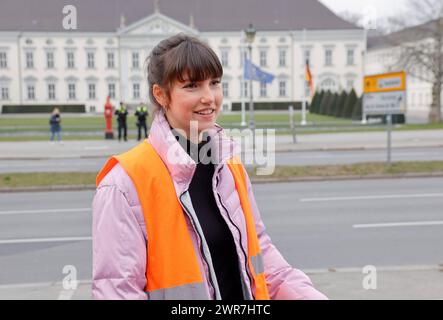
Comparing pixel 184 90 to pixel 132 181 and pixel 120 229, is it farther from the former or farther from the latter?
pixel 120 229

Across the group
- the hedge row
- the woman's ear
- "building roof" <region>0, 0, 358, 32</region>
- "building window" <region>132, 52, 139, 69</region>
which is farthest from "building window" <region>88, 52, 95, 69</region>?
the woman's ear

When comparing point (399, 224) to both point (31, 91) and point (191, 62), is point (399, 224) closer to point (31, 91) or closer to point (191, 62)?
point (191, 62)

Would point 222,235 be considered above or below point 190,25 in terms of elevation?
below

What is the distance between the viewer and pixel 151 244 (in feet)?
6.61

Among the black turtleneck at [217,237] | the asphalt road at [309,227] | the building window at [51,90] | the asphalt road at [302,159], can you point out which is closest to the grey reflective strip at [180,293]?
the black turtleneck at [217,237]

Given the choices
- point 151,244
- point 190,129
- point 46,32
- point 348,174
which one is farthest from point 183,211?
point 46,32

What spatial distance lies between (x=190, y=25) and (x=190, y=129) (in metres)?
77.4

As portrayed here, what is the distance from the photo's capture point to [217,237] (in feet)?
6.97

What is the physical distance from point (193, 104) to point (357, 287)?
3.75m

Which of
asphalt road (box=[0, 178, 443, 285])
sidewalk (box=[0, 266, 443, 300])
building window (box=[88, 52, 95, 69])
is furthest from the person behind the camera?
building window (box=[88, 52, 95, 69])

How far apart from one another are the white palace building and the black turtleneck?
7283cm

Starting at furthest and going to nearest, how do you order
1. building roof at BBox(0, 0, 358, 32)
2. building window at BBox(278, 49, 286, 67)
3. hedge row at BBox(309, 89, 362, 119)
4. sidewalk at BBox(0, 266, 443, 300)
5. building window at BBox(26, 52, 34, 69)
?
building window at BBox(278, 49, 286, 67)
building roof at BBox(0, 0, 358, 32)
building window at BBox(26, 52, 34, 69)
hedge row at BBox(309, 89, 362, 119)
sidewalk at BBox(0, 266, 443, 300)

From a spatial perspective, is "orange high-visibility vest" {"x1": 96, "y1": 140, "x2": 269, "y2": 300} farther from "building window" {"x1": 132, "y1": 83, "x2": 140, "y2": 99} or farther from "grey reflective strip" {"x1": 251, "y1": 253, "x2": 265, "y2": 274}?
"building window" {"x1": 132, "y1": 83, "x2": 140, "y2": 99}

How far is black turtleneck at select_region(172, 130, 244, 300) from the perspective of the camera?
2111mm
